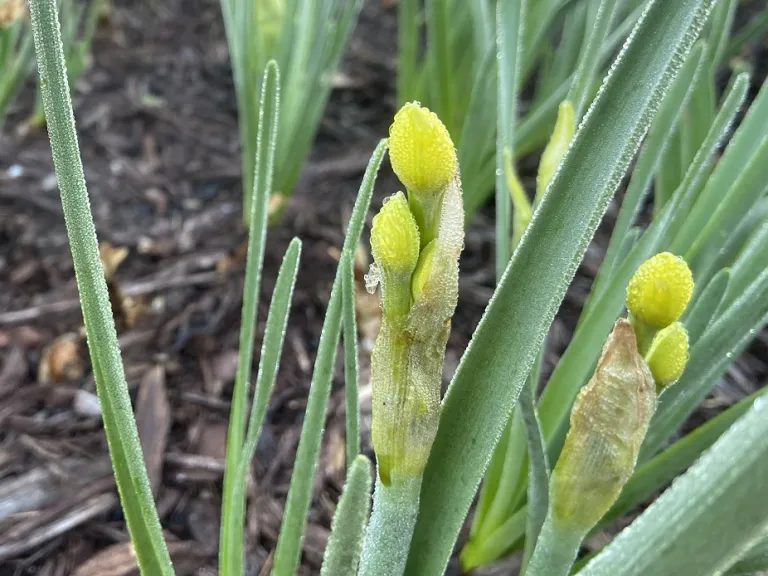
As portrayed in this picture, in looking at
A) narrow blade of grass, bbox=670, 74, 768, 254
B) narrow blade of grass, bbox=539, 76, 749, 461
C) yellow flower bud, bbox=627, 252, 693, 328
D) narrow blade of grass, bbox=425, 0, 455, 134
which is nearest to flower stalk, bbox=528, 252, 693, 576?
yellow flower bud, bbox=627, 252, 693, 328

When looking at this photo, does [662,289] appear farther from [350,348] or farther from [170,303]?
[170,303]

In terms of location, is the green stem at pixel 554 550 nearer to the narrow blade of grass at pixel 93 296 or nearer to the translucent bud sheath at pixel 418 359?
the translucent bud sheath at pixel 418 359

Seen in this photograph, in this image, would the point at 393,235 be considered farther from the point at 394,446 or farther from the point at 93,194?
the point at 93,194

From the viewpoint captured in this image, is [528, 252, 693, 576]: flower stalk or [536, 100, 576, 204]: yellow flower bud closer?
[528, 252, 693, 576]: flower stalk

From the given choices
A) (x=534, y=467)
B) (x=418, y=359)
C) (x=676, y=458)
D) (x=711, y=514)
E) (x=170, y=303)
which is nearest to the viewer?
(x=711, y=514)

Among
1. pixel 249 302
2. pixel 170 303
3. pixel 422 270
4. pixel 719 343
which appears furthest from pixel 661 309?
pixel 170 303

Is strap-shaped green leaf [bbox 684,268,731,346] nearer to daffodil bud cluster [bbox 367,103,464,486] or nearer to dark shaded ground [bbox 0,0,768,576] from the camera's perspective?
daffodil bud cluster [bbox 367,103,464,486]
